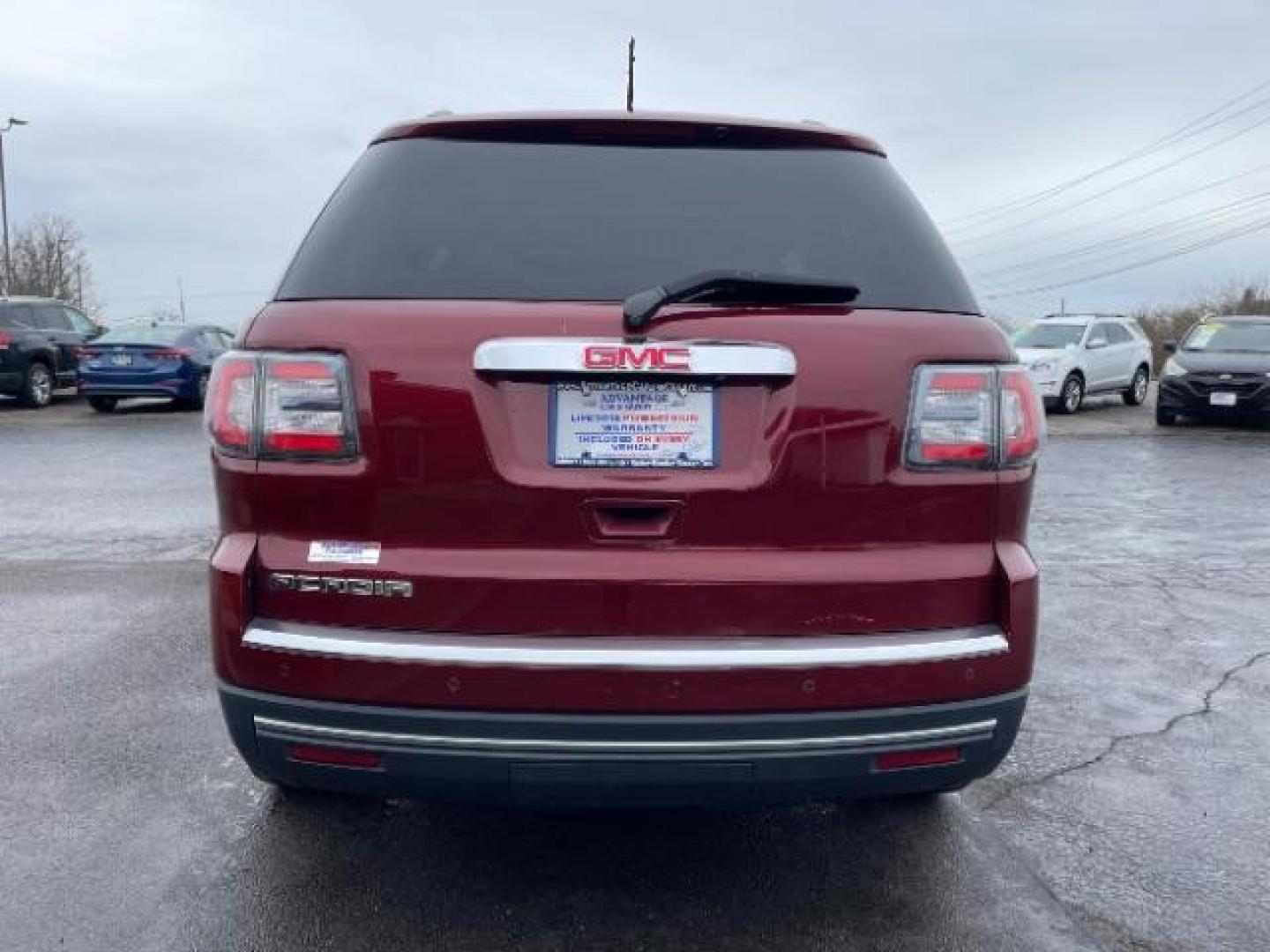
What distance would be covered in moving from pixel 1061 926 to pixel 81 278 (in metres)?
69.0

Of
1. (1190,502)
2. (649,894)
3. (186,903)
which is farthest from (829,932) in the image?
(1190,502)

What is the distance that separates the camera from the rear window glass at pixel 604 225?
96.0 inches

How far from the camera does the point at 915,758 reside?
7.79 feet

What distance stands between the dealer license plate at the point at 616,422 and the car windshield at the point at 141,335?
1723cm

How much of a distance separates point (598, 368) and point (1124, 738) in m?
2.85

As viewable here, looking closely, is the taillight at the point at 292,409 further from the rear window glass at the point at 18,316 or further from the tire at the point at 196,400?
the rear window glass at the point at 18,316

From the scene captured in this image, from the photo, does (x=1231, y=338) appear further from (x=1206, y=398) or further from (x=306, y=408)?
(x=306, y=408)

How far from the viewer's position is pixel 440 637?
2.27 metres

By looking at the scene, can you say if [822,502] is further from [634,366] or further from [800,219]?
[800,219]

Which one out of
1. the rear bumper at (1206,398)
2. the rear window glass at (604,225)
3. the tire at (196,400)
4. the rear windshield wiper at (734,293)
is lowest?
the tire at (196,400)

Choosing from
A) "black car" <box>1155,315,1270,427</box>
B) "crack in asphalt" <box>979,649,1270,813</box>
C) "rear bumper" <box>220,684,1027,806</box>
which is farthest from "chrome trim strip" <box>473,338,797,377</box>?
"black car" <box>1155,315,1270,427</box>

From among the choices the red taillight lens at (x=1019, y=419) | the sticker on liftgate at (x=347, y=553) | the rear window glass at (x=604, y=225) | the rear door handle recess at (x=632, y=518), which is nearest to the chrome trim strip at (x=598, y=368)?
the rear window glass at (x=604, y=225)

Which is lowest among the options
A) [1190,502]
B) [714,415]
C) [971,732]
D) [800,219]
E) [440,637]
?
[1190,502]

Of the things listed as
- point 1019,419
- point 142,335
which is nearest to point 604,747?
point 1019,419
